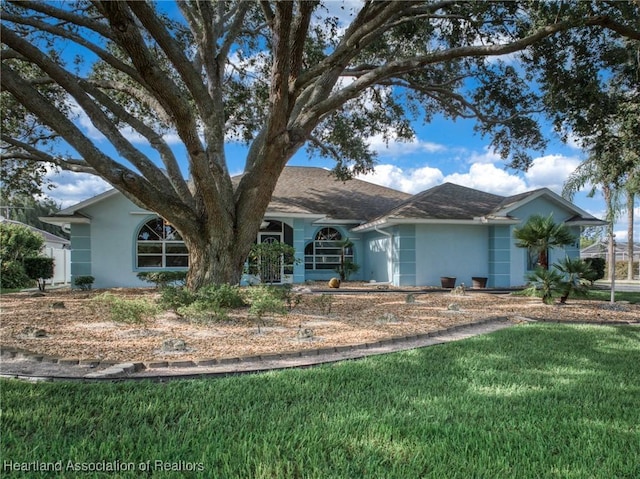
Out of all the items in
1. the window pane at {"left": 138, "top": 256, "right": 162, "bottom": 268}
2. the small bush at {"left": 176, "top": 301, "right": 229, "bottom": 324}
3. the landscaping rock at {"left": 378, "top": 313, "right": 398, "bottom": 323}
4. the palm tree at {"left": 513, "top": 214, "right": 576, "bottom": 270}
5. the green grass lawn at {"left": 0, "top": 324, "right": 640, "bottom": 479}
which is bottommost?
the landscaping rock at {"left": 378, "top": 313, "right": 398, "bottom": 323}

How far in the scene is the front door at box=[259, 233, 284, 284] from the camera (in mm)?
12763

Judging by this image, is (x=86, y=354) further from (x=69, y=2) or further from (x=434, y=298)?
(x=69, y=2)

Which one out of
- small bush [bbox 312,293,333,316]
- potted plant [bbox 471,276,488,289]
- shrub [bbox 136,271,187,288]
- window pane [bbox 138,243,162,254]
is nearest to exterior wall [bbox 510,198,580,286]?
potted plant [bbox 471,276,488,289]

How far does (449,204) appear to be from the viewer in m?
18.5

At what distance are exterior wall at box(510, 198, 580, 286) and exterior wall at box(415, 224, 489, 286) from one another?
1243 mm

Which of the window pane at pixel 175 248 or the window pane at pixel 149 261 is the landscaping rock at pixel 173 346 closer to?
the window pane at pixel 175 248

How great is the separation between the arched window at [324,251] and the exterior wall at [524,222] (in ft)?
26.2

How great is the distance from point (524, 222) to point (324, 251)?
31.1 ft

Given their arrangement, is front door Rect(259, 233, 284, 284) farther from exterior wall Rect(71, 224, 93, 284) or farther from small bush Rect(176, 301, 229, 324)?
exterior wall Rect(71, 224, 93, 284)

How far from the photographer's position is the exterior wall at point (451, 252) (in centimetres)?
1742

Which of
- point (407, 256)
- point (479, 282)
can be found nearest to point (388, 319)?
point (407, 256)

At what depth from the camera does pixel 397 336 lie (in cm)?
672

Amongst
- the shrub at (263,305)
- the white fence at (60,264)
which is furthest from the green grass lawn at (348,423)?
the white fence at (60,264)

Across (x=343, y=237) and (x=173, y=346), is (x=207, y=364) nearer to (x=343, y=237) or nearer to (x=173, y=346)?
(x=173, y=346)
